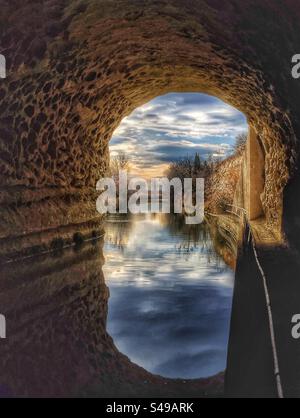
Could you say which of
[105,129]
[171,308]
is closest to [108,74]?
[105,129]

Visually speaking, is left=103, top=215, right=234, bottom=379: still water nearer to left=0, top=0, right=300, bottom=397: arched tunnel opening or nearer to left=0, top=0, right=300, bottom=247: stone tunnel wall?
left=0, top=0, right=300, bottom=397: arched tunnel opening

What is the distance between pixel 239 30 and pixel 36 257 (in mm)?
6630

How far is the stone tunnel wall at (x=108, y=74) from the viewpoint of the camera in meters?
8.58

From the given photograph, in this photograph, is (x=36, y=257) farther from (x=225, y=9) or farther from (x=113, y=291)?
(x=225, y=9)

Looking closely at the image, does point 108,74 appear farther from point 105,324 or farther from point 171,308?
point 105,324

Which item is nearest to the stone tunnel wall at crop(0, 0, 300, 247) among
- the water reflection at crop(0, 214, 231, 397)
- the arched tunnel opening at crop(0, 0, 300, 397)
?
the arched tunnel opening at crop(0, 0, 300, 397)

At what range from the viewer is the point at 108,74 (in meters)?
12.9

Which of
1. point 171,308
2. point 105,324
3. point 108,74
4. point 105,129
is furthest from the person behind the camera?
point 105,129

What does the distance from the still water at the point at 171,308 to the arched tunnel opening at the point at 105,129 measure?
221 millimetres

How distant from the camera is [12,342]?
19.9 ft

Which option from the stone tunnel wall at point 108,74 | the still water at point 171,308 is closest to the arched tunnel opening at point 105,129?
the stone tunnel wall at point 108,74

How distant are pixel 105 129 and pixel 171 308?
10107 millimetres

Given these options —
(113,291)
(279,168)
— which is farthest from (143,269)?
(279,168)

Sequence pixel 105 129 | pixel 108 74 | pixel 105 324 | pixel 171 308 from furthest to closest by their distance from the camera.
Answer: pixel 105 129 < pixel 108 74 < pixel 171 308 < pixel 105 324
